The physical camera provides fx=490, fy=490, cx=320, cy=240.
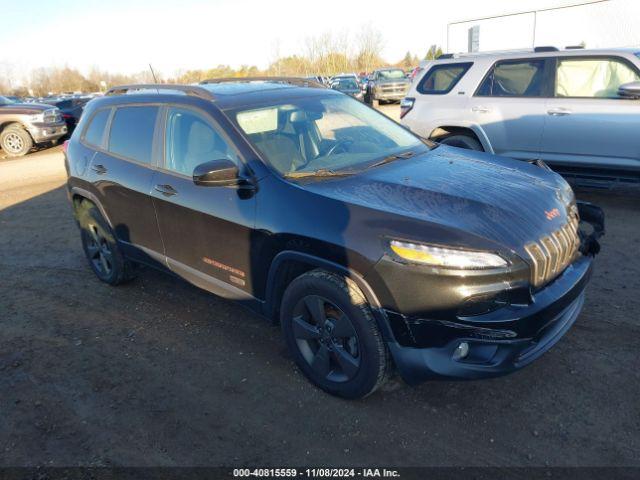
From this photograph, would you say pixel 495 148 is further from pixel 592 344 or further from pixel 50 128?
pixel 50 128

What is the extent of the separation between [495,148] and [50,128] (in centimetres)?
1324

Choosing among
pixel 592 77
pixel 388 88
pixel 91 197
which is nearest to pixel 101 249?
pixel 91 197

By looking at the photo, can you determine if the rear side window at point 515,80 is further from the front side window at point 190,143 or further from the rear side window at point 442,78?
the front side window at point 190,143

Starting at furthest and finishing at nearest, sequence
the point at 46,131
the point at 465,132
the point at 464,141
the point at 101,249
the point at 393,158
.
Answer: the point at 46,131 < the point at 465,132 < the point at 464,141 < the point at 101,249 < the point at 393,158

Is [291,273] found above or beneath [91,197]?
beneath

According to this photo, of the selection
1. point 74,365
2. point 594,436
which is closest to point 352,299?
point 594,436

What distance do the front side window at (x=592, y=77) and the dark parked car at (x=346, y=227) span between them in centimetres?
325

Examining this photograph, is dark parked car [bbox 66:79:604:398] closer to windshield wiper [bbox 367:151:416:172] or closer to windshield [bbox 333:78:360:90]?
windshield wiper [bbox 367:151:416:172]

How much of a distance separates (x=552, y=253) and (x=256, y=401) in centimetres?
191

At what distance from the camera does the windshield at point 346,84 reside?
71.3 feet

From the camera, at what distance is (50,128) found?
14.6 m

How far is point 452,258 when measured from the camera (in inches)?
93.1

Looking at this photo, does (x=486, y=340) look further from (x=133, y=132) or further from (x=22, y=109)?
(x=22, y=109)

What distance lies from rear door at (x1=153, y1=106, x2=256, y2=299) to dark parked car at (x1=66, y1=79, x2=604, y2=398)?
1 cm
